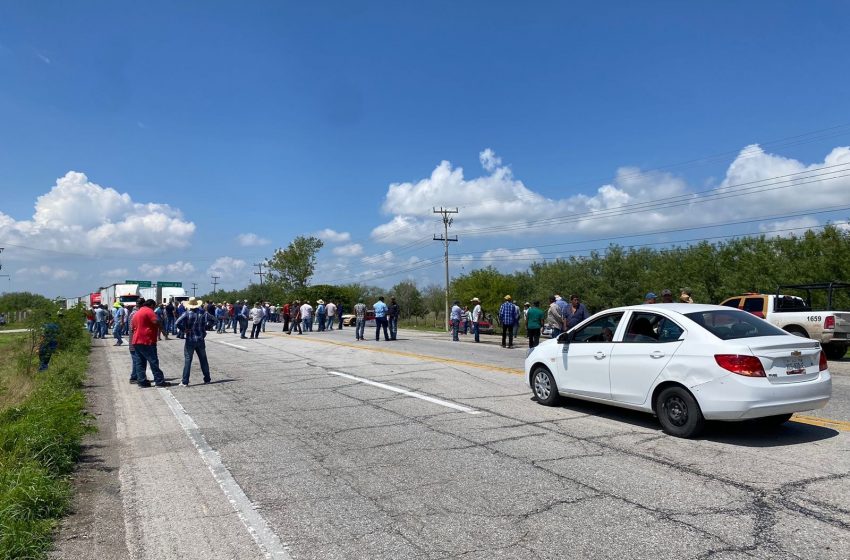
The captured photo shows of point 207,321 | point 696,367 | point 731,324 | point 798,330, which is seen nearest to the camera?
point 696,367

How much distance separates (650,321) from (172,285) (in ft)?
133

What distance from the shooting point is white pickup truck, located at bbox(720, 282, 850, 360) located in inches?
595

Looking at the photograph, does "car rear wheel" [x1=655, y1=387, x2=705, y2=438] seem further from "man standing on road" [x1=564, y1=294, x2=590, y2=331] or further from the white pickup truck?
the white pickup truck

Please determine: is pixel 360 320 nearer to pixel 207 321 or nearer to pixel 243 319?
pixel 243 319

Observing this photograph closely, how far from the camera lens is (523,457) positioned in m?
6.26

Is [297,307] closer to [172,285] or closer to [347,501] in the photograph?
[172,285]

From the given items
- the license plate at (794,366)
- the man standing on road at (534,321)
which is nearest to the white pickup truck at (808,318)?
the man standing on road at (534,321)

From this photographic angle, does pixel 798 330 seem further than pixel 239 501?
Yes

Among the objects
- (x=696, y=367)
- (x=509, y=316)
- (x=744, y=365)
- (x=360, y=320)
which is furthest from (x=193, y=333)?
(x=360, y=320)

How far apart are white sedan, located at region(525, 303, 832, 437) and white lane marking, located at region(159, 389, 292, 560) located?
464 centimetres

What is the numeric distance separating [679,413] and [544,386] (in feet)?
8.21

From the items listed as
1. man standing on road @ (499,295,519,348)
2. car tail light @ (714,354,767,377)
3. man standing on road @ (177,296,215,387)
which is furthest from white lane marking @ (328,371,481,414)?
man standing on road @ (499,295,519,348)

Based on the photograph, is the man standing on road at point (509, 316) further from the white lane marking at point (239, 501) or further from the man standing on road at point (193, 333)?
the white lane marking at point (239, 501)

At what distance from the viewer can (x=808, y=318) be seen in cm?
1548
